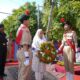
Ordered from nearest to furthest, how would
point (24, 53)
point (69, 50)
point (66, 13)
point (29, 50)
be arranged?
point (24, 53) → point (29, 50) → point (69, 50) → point (66, 13)

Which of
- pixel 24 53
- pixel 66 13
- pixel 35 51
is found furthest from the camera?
pixel 66 13

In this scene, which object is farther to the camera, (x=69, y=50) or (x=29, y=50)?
(x=69, y=50)

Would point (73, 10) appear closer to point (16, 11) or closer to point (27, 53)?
point (27, 53)

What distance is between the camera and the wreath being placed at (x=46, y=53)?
9930mm


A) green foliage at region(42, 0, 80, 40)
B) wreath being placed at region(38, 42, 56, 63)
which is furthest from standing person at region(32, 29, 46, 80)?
green foliage at region(42, 0, 80, 40)

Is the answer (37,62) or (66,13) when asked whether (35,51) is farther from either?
(66,13)

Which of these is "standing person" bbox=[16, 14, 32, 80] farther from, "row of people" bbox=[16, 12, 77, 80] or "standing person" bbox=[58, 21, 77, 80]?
"standing person" bbox=[58, 21, 77, 80]

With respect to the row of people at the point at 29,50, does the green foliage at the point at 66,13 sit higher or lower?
higher

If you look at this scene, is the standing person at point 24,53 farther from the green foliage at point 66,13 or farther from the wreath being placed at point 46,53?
the green foliage at point 66,13

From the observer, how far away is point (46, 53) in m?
10.0

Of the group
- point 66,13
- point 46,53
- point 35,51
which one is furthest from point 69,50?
point 66,13

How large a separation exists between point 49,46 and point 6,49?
129cm

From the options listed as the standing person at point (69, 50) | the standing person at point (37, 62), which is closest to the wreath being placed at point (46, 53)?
the standing person at point (37, 62)

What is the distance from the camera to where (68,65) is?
30.7ft
